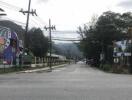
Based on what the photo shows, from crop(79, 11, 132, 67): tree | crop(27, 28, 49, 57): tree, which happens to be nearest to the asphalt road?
crop(79, 11, 132, 67): tree

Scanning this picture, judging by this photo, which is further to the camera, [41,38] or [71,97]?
[41,38]

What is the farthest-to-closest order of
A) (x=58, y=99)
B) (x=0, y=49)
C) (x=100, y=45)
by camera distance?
(x=100, y=45) < (x=0, y=49) < (x=58, y=99)

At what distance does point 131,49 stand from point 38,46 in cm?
5392

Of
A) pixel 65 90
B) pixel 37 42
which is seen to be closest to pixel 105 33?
pixel 37 42

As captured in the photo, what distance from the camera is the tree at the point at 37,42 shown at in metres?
119

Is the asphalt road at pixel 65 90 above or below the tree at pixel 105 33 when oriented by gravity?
below

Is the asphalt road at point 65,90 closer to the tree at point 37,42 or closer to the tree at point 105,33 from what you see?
the tree at point 105,33

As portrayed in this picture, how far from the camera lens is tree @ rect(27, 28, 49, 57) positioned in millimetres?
119250

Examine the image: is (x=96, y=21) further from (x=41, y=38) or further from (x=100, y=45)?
(x=41, y=38)

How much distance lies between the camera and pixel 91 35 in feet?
351

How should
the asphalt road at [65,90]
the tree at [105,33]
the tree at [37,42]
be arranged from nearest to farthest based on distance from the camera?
the asphalt road at [65,90] < the tree at [105,33] < the tree at [37,42]

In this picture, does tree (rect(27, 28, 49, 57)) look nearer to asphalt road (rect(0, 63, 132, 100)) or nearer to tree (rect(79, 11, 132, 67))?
tree (rect(79, 11, 132, 67))

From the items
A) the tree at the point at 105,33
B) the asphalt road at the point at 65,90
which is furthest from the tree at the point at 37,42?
the asphalt road at the point at 65,90

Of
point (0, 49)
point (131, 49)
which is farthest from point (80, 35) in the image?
point (0, 49)
